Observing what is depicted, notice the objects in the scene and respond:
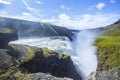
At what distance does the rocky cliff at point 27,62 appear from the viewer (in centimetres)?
3728

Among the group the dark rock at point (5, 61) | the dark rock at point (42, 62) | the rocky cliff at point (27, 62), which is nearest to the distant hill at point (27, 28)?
the dark rock at point (42, 62)

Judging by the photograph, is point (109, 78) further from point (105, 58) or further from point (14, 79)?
point (105, 58)

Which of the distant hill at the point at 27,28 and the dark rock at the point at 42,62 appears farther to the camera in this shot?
the distant hill at the point at 27,28

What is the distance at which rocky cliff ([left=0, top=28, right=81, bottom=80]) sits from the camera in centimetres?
3728

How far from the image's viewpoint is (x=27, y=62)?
181ft

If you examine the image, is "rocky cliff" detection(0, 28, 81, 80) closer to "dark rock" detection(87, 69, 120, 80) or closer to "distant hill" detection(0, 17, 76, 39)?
"dark rock" detection(87, 69, 120, 80)

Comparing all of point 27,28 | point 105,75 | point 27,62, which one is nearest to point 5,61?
point 27,62

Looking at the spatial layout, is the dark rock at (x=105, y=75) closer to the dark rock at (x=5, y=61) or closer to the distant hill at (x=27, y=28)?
the dark rock at (x=5, y=61)

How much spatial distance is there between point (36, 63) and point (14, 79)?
3228 centimetres

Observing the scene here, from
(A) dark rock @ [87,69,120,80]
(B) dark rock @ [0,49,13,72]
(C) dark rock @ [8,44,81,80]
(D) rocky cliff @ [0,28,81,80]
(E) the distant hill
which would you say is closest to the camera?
(A) dark rock @ [87,69,120,80]

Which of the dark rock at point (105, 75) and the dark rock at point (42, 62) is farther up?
the dark rock at point (105, 75)

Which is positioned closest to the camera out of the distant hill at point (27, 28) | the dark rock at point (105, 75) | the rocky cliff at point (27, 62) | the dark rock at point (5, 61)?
the dark rock at point (105, 75)

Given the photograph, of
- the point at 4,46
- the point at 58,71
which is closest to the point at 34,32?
the point at 58,71

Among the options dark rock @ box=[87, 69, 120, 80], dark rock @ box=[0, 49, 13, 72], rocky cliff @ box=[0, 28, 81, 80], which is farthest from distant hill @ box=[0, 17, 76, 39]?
dark rock @ box=[87, 69, 120, 80]
